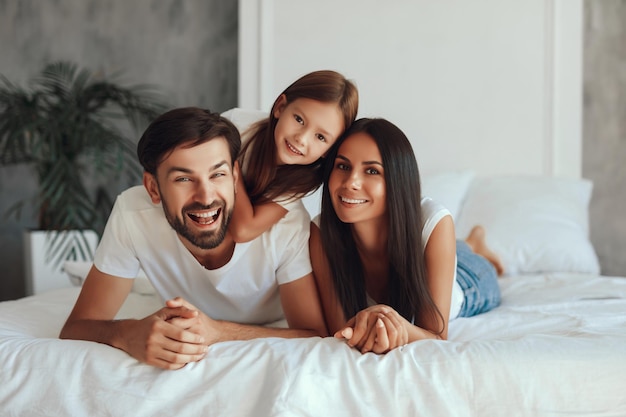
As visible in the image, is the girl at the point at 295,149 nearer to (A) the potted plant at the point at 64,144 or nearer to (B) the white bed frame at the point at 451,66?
(A) the potted plant at the point at 64,144

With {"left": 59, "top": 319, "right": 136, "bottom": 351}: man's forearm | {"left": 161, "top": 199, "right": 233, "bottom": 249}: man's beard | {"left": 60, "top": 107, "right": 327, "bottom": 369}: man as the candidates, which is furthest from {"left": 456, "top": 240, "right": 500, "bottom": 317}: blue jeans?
{"left": 59, "top": 319, "right": 136, "bottom": 351}: man's forearm

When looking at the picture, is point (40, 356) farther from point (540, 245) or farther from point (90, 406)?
point (540, 245)

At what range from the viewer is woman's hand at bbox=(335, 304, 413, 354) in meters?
1.32

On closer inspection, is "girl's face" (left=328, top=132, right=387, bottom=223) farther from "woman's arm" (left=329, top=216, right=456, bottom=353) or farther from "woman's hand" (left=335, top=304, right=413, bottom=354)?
"woman's hand" (left=335, top=304, right=413, bottom=354)

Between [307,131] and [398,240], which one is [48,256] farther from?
[398,240]

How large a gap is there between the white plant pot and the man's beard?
1.71m

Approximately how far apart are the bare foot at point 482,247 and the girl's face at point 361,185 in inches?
45.8

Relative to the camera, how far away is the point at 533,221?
283cm

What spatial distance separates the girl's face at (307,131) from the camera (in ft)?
5.57

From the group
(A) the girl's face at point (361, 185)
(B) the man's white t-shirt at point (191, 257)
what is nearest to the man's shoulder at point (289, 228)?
(B) the man's white t-shirt at point (191, 257)

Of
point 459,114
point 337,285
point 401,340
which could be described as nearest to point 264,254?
point 337,285

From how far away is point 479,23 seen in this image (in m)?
3.36

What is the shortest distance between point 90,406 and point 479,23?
276cm

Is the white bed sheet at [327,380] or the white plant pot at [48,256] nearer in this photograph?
the white bed sheet at [327,380]
